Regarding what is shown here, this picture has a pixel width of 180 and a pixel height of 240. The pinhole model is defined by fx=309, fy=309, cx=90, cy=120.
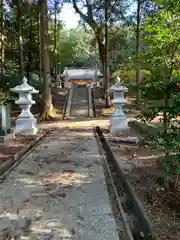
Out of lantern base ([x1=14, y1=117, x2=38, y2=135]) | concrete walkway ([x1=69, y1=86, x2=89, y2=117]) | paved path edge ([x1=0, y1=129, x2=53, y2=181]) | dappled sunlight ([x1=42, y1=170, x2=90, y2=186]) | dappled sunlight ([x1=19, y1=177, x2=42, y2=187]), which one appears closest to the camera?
dappled sunlight ([x1=19, y1=177, x2=42, y2=187])

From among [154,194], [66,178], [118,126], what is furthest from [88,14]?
[154,194]

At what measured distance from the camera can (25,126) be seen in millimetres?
11438

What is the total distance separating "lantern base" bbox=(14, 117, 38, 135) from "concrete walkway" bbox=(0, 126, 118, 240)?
4.19 metres

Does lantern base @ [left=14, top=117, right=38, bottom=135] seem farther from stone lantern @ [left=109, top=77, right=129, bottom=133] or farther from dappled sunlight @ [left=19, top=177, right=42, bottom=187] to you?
dappled sunlight @ [left=19, top=177, right=42, bottom=187]

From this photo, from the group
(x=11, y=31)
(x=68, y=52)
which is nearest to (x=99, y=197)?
(x=11, y=31)

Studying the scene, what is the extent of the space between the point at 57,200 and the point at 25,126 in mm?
7431

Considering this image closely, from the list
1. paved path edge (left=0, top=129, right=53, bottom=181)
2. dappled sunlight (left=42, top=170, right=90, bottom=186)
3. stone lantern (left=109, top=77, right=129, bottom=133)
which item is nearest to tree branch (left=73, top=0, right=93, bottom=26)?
stone lantern (left=109, top=77, right=129, bottom=133)

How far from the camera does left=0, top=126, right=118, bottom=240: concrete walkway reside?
336 cm

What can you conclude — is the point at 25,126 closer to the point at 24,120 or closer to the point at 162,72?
the point at 24,120

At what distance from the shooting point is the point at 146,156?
729cm

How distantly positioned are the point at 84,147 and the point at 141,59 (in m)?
A: 3.81

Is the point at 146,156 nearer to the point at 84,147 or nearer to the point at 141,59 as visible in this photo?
the point at 84,147

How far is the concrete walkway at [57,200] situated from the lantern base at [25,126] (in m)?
4.19

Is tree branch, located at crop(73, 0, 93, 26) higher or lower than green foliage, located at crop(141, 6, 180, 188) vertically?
higher
